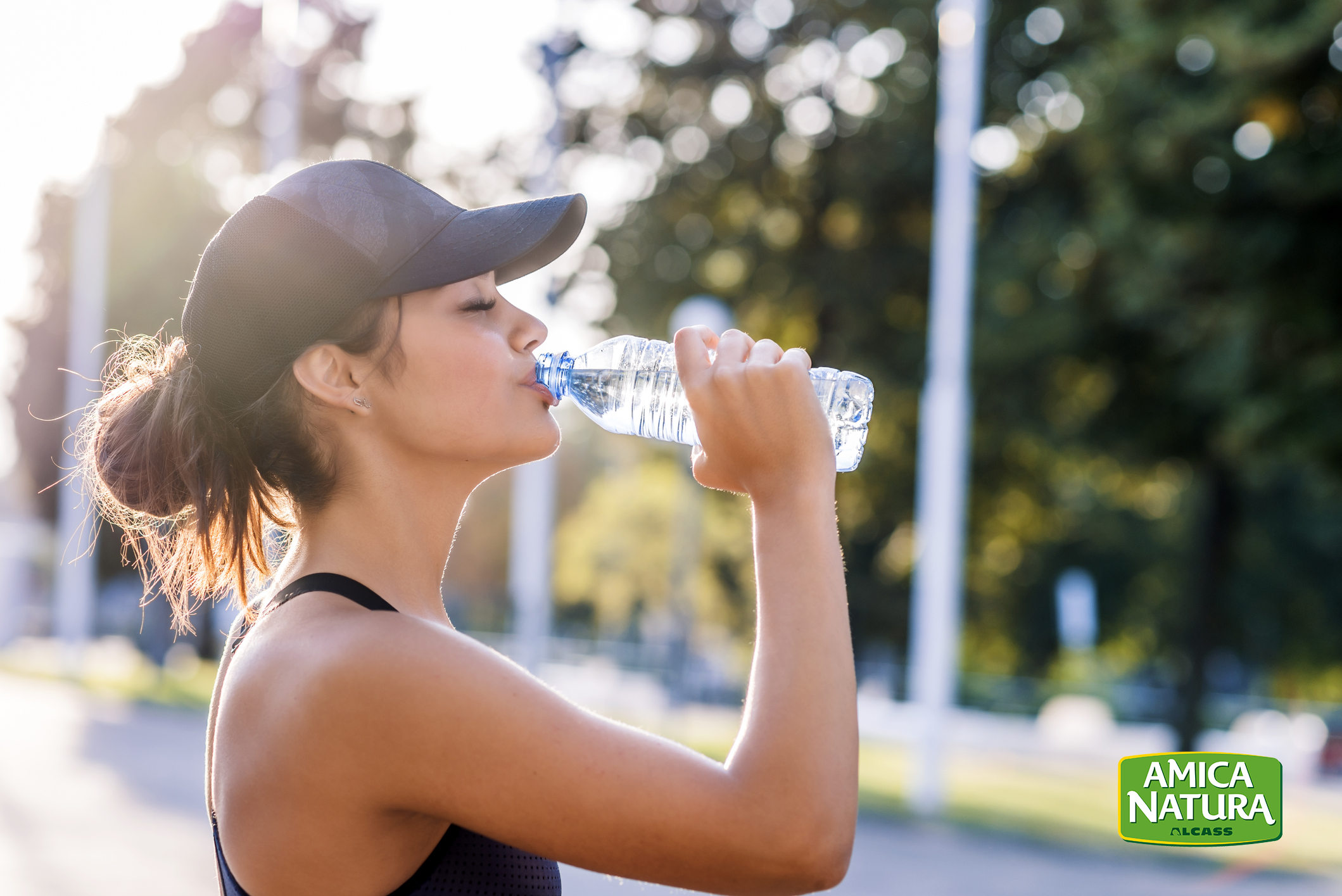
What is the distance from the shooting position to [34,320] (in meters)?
30.4

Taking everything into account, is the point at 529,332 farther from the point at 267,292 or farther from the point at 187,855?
the point at 187,855

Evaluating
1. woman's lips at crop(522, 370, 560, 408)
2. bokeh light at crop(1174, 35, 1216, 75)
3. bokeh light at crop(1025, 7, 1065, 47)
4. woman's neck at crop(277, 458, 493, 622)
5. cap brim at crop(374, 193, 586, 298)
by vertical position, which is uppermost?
bokeh light at crop(1025, 7, 1065, 47)

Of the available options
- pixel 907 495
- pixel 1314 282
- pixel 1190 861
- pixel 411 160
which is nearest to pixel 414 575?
pixel 1190 861

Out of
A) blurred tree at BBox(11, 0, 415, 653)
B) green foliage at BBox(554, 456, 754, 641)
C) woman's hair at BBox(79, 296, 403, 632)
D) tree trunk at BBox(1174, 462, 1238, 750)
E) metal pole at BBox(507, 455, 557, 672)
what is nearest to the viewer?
woman's hair at BBox(79, 296, 403, 632)

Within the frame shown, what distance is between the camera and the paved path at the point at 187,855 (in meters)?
7.64

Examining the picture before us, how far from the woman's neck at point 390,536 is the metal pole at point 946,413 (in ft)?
35.0

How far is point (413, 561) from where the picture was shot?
1729mm

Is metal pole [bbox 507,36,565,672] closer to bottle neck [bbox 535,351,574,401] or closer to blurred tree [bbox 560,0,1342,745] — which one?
blurred tree [bbox 560,0,1342,745]

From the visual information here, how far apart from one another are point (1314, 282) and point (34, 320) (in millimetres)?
27881

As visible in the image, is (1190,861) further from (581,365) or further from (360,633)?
(360,633)

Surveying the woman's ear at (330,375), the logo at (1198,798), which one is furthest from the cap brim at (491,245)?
the logo at (1198,798)

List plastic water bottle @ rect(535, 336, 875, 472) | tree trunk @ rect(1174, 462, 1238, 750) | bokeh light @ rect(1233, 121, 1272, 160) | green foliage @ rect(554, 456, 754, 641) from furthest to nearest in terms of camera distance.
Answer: green foliage @ rect(554, 456, 754, 641)
tree trunk @ rect(1174, 462, 1238, 750)
bokeh light @ rect(1233, 121, 1272, 160)
plastic water bottle @ rect(535, 336, 875, 472)

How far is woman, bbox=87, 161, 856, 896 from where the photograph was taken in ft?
4.49

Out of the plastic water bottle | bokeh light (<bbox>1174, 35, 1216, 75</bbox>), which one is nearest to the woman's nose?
the plastic water bottle
